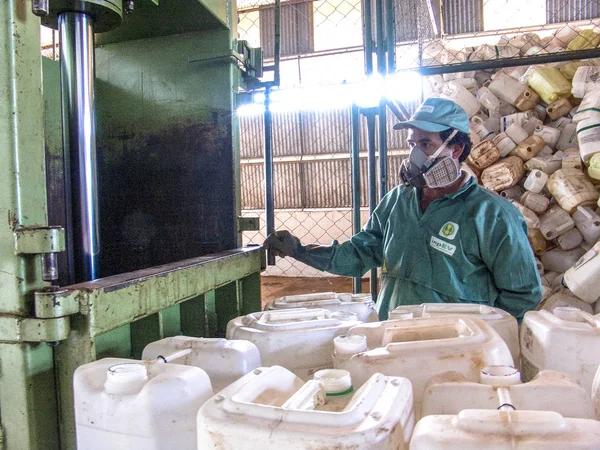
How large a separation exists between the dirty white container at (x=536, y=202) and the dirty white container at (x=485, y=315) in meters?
3.14

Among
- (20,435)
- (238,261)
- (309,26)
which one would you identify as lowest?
(20,435)

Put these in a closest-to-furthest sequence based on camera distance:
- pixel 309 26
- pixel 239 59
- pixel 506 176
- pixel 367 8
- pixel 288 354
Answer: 1. pixel 288 354
2. pixel 239 59
3. pixel 367 8
4. pixel 506 176
5. pixel 309 26

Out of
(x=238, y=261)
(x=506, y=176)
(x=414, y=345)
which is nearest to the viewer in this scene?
(x=414, y=345)

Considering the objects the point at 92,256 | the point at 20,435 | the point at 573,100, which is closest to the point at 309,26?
the point at 573,100

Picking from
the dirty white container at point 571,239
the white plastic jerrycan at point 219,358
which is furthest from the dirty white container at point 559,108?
the white plastic jerrycan at point 219,358

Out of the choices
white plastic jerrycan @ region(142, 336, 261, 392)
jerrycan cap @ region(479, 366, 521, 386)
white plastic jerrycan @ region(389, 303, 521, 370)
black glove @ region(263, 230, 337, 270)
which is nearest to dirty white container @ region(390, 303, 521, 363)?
white plastic jerrycan @ region(389, 303, 521, 370)

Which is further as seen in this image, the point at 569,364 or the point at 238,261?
the point at 238,261

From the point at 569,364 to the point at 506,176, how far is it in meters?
3.50

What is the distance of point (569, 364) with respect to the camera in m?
1.19

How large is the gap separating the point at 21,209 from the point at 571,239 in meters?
4.26

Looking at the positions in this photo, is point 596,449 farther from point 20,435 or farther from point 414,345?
point 20,435

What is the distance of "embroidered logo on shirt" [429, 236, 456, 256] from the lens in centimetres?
214

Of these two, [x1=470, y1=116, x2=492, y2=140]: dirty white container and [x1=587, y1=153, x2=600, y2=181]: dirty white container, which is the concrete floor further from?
[x1=587, y1=153, x2=600, y2=181]: dirty white container

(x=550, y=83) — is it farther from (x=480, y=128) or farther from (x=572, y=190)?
(x=572, y=190)
